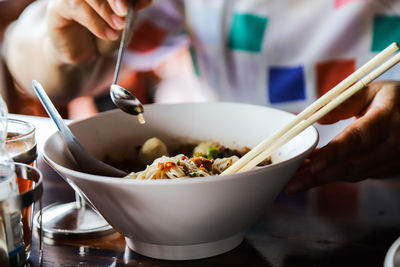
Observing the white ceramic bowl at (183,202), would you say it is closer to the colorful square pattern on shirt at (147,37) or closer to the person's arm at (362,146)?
the person's arm at (362,146)

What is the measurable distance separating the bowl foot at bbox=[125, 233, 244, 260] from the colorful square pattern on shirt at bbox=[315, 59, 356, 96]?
1.13m

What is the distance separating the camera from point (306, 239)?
2.81 ft

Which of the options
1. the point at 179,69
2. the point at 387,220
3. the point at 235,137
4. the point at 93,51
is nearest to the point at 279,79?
the point at 179,69

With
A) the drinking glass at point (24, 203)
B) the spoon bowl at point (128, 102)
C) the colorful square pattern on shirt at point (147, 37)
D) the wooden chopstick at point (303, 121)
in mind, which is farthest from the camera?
A: the colorful square pattern on shirt at point (147, 37)

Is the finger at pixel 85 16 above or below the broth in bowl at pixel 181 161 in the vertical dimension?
above

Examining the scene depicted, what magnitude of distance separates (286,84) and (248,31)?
0.82ft

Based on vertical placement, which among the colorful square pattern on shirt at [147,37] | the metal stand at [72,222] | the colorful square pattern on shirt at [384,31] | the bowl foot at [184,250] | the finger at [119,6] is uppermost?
the finger at [119,6]

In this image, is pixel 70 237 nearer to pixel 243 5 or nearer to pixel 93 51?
pixel 93 51

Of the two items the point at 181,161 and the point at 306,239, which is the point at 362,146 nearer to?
the point at 306,239

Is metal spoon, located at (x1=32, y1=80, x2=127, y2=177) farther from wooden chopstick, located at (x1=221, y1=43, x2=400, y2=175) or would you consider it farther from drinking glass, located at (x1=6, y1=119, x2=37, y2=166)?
wooden chopstick, located at (x1=221, y1=43, x2=400, y2=175)

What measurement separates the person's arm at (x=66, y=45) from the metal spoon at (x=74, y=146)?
38 cm

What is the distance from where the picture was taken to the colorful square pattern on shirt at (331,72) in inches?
70.7

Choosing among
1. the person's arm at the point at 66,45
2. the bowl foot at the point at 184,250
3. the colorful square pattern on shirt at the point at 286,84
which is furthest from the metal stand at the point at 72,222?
the colorful square pattern on shirt at the point at 286,84

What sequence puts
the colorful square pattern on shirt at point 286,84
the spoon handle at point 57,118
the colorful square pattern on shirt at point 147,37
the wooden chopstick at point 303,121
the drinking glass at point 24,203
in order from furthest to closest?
the colorful square pattern on shirt at point 147,37 < the colorful square pattern on shirt at point 286,84 < the spoon handle at point 57,118 < the wooden chopstick at point 303,121 < the drinking glass at point 24,203
